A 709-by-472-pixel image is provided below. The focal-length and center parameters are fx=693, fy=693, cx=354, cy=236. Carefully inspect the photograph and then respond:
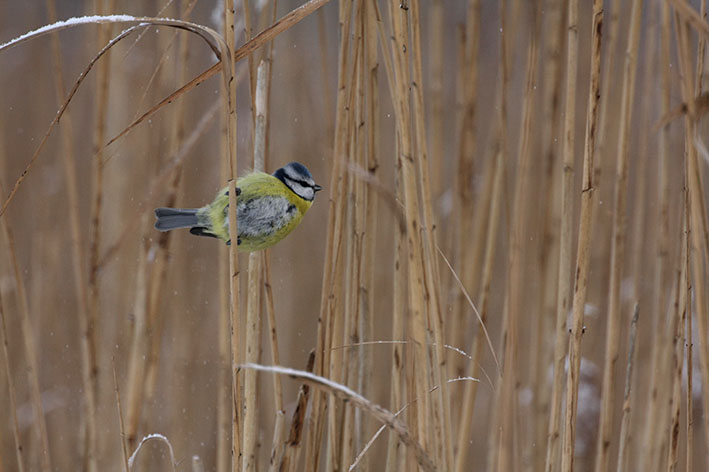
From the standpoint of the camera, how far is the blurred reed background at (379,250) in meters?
0.60

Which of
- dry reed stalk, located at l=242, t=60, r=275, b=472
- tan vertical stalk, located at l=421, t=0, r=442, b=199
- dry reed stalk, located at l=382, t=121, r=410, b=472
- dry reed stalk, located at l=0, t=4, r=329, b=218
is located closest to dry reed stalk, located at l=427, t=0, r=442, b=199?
tan vertical stalk, located at l=421, t=0, r=442, b=199

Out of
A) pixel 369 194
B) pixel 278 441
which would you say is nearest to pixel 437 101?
pixel 369 194

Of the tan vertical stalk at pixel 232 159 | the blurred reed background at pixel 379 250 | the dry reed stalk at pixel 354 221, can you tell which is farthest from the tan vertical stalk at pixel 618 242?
the tan vertical stalk at pixel 232 159

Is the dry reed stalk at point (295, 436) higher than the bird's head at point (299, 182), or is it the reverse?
the bird's head at point (299, 182)

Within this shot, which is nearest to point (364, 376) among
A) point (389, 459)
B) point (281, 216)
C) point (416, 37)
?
point (389, 459)

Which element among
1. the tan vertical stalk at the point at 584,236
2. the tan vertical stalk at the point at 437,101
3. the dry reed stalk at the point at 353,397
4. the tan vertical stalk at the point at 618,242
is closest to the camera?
the dry reed stalk at the point at 353,397

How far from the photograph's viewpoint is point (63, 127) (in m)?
0.79

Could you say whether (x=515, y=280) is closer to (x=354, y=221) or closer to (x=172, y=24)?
(x=354, y=221)

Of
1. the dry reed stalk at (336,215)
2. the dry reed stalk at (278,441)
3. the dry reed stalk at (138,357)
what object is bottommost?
the dry reed stalk at (278,441)

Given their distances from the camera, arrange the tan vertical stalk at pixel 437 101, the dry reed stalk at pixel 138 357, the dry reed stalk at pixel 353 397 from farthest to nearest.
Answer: the tan vertical stalk at pixel 437 101 → the dry reed stalk at pixel 138 357 → the dry reed stalk at pixel 353 397

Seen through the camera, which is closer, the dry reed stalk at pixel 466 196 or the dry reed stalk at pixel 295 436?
the dry reed stalk at pixel 295 436

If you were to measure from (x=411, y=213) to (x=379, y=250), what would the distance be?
0.84m

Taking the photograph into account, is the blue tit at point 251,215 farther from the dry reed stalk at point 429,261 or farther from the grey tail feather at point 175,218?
the dry reed stalk at point 429,261

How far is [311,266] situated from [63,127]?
2.21 feet
